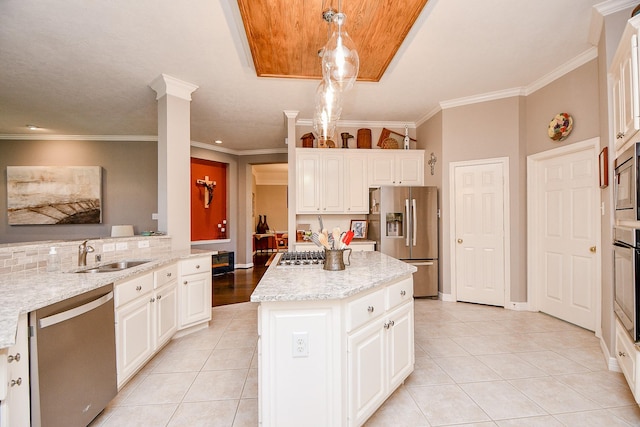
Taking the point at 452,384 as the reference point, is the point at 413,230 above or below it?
above

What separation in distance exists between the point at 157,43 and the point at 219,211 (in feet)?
14.5

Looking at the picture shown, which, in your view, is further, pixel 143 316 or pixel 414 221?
pixel 414 221

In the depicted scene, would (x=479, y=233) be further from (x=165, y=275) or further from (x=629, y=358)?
(x=165, y=275)

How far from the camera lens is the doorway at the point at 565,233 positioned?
3.02 m

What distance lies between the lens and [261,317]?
4.69 ft

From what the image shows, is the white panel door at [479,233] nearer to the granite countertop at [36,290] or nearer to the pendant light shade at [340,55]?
the pendant light shade at [340,55]

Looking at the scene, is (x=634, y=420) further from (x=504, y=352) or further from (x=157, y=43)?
(x=157, y=43)

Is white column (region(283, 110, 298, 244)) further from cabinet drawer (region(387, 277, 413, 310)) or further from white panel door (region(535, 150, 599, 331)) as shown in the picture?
white panel door (region(535, 150, 599, 331))

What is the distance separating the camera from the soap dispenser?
2.11 m

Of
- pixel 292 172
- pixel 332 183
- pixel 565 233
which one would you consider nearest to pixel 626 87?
pixel 565 233

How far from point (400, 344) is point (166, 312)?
2.05 metres

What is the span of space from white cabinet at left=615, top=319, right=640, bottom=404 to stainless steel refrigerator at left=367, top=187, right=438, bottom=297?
230 cm

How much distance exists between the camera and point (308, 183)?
4.48 m

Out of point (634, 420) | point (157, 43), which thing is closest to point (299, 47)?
point (157, 43)
